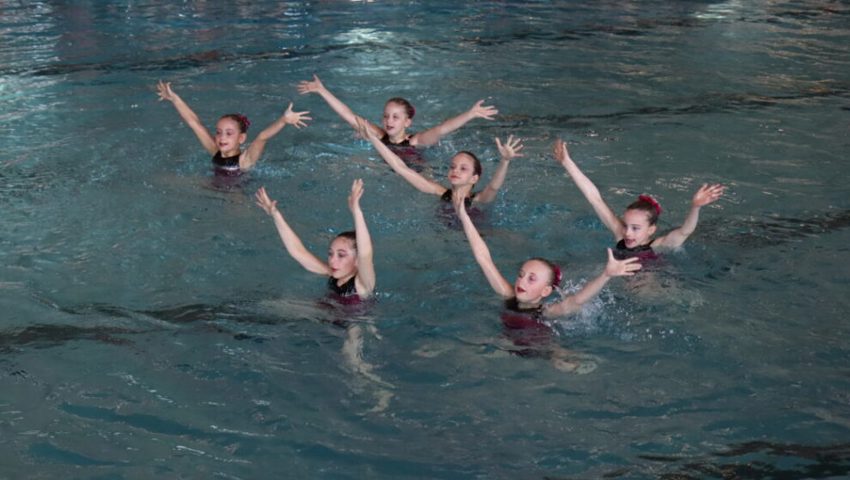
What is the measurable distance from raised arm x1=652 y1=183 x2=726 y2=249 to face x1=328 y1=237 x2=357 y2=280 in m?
1.71

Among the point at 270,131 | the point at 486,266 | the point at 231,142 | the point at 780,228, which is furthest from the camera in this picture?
the point at 270,131

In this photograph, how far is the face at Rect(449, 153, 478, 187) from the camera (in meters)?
6.21

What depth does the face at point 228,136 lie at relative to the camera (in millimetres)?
6766

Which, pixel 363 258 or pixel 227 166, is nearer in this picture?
pixel 363 258

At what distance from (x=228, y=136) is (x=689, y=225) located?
10.0 ft

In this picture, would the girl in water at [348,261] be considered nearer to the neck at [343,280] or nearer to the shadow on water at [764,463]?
the neck at [343,280]

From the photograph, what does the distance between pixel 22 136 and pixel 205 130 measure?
4.54 feet

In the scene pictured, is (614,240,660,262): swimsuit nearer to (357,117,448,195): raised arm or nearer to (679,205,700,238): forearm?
(679,205,700,238): forearm

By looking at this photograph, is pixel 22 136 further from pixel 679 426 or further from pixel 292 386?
pixel 679 426

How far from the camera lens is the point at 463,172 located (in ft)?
20.4

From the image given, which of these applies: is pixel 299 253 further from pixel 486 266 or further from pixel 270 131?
pixel 270 131

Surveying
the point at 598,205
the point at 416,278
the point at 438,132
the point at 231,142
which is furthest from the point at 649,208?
the point at 231,142

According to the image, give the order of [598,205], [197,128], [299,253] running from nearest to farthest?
[299,253], [598,205], [197,128]

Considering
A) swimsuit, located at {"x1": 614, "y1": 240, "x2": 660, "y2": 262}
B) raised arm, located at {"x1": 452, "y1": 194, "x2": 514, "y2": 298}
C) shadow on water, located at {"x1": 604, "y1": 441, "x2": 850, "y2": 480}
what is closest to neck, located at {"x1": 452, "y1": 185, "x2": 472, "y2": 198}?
swimsuit, located at {"x1": 614, "y1": 240, "x2": 660, "y2": 262}
